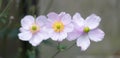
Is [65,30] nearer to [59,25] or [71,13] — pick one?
[59,25]

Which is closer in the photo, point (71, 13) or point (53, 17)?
point (53, 17)

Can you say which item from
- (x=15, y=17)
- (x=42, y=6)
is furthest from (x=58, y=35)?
(x=42, y=6)

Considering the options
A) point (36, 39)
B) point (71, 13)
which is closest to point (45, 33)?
point (36, 39)

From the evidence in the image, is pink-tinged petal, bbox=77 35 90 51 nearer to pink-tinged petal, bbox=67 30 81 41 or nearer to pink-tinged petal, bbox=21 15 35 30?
pink-tinged petal, bbox=67 30 81 41

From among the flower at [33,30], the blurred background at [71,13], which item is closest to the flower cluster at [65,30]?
the flower at [33,30]

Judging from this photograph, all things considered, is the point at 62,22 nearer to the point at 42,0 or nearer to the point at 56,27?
the point at 56,27

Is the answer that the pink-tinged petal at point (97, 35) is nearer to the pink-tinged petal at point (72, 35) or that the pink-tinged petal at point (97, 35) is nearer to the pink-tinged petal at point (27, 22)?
the pink-tinged petal at point (72, 35)
